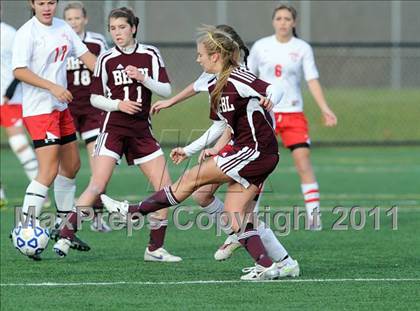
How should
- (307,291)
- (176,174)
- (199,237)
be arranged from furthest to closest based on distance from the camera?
(176,174)
(199,237)
(307,291)

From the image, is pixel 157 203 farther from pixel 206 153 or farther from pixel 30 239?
pixel 30 239

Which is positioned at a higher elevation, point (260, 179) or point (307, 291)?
point (260, 179)

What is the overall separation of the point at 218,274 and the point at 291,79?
365cm

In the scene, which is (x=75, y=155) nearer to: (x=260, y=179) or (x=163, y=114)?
(x=260, y=179)

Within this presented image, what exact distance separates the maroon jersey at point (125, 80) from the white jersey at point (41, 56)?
0.38 m

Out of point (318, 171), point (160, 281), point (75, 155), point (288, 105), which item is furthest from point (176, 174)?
point (160, 281)

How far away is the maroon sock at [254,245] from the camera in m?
7.68

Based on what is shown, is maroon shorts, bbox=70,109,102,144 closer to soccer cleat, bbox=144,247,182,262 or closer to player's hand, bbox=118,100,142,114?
player's hand, bbox=118,100,142,114

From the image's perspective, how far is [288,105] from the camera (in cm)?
1111

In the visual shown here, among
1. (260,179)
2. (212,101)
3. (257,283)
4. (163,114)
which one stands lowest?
(163,114)

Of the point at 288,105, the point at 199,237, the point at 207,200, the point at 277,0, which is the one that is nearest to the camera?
the point at 207,200

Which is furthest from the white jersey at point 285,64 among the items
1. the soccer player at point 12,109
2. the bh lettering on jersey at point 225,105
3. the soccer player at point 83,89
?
the bh lettering on jersey at point 225,105

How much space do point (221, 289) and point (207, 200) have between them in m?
1.28

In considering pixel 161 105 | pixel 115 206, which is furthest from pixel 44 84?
pixel 115 206
